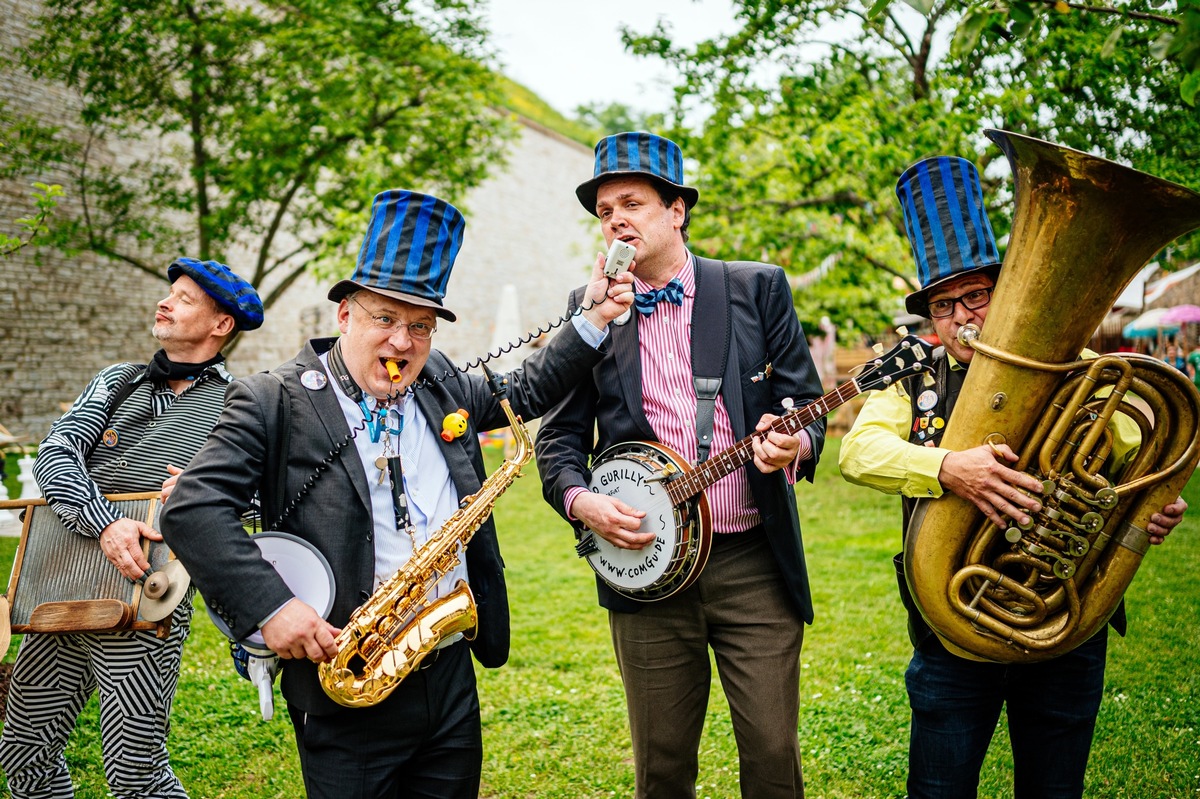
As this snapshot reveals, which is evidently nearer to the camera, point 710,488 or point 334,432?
point 334,432

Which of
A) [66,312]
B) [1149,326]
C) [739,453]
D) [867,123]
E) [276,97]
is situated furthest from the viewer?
[1149,326]

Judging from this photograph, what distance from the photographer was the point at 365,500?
275 cm

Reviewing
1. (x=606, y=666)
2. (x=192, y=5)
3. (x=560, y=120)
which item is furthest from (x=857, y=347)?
(x=606, y=666)

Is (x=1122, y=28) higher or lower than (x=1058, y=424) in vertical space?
higher

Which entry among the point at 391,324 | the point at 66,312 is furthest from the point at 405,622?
the point at 66,312

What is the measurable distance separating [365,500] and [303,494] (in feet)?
0.60

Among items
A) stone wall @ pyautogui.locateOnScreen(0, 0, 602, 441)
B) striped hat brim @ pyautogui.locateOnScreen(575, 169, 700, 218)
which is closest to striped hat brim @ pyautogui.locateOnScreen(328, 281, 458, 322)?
striped hat brim @ pyautogui.locateOnScreen(575, 169, 700, 218)

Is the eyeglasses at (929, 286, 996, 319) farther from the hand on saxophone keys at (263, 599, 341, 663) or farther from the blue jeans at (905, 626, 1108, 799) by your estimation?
the hand on saxophone keys at (263, 599, 341, 663)

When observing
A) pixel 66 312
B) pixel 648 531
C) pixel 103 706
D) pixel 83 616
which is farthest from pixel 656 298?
pixel 66 312

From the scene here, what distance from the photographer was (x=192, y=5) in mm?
14078

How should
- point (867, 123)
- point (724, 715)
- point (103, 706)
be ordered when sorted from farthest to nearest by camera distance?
point (867, 123) → point (724, 715) → point (103, 706)

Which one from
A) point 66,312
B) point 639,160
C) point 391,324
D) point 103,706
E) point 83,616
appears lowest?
point 103,706

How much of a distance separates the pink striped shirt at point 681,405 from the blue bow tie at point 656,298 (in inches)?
0.8

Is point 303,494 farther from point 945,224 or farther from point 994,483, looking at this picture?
point 945,224
